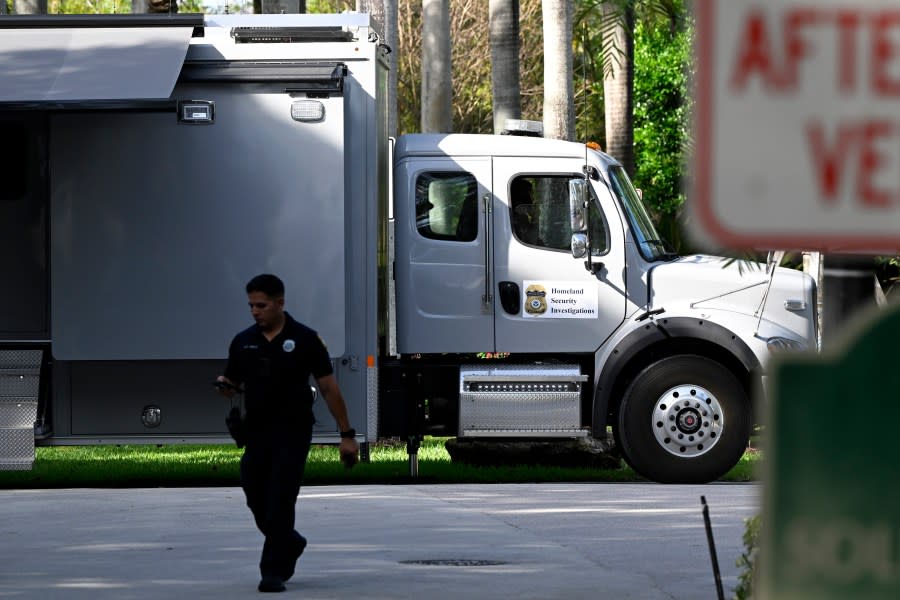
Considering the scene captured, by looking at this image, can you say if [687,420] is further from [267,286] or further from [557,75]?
[557,75]

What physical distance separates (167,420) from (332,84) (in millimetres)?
2844

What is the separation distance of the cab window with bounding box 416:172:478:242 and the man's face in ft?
16.1

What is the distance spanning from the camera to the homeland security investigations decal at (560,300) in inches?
530

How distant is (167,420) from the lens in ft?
42.2

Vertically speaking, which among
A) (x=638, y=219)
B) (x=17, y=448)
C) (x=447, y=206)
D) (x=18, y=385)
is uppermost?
(x=447, y=206)

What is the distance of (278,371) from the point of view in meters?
8.63

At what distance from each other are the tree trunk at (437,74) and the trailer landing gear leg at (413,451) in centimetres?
1056

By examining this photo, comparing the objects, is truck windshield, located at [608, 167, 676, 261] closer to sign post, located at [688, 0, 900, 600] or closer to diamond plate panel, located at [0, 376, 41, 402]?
diamond plate panel, located at [0, 376, 41, 402]

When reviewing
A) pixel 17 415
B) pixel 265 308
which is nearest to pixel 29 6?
pixel 17 415

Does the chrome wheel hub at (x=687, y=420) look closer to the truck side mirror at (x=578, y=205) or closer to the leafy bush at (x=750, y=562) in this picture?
the truck side mirror at (x=578, y=205)

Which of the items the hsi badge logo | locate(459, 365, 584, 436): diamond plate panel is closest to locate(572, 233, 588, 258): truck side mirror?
the hsi badge logo

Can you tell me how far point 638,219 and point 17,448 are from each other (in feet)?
17.0

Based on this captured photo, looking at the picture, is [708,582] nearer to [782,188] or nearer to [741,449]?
[741,449]

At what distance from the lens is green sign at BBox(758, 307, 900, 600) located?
2256 mm
